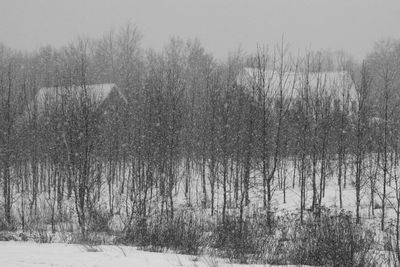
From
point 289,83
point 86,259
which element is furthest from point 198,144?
point 86,259

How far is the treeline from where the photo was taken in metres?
19.5

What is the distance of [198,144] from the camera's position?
31.2m

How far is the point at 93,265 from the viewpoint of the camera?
720cm

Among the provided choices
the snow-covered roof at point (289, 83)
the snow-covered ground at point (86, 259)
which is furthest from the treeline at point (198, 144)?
the snow-covered ground at point (86, 259)

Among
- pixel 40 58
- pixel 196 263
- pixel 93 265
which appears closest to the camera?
pixel 93 265

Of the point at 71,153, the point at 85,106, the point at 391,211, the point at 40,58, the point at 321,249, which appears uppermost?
the point at 40,58

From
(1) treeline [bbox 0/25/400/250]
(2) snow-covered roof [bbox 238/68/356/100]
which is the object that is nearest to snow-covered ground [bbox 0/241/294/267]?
(1) treeline [bbox 0/25/400/250]

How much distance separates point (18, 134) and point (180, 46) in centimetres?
4035

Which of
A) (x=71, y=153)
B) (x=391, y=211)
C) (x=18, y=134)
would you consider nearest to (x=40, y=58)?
(x=18, y=134)

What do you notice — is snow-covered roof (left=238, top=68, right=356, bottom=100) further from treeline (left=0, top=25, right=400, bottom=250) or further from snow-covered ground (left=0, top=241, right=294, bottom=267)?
snow-covered ground (left=0, top=241, right=294, bottom=267)

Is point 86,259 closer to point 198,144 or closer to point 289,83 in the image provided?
point 289,83

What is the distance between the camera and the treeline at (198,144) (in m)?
19.5

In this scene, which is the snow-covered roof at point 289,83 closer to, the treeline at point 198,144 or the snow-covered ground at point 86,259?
the treeline at point 198,144

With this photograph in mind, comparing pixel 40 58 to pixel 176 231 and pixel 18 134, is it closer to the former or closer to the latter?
pixel 18 134
